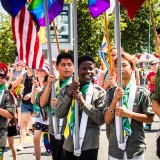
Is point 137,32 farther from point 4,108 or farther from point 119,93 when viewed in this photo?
point 119,93

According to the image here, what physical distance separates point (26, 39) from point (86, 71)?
1.44 meters

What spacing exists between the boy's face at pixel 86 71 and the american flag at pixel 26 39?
1.34 metres

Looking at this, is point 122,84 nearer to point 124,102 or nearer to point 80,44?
point 124,102

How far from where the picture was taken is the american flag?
238 inches

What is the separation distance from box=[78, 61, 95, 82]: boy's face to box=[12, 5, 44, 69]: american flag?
4.40ft

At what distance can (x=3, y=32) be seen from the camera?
42750 mm

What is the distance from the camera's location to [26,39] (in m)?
6.11

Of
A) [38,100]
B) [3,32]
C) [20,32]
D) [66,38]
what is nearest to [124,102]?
[38,100]

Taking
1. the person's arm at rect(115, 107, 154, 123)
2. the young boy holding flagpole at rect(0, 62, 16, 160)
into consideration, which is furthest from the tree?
the person's arm at rect(115, 107, 154, 123)

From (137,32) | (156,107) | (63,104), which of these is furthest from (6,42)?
(156,107)

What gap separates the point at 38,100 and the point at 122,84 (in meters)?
1.60

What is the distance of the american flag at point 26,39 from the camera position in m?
6.04

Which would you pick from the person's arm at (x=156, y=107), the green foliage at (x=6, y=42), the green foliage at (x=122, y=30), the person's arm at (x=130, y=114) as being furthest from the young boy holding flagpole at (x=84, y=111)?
the green foliage at (x=6, y=42)

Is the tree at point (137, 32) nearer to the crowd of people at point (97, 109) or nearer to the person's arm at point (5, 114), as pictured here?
the person's arm at point (5, 114)
